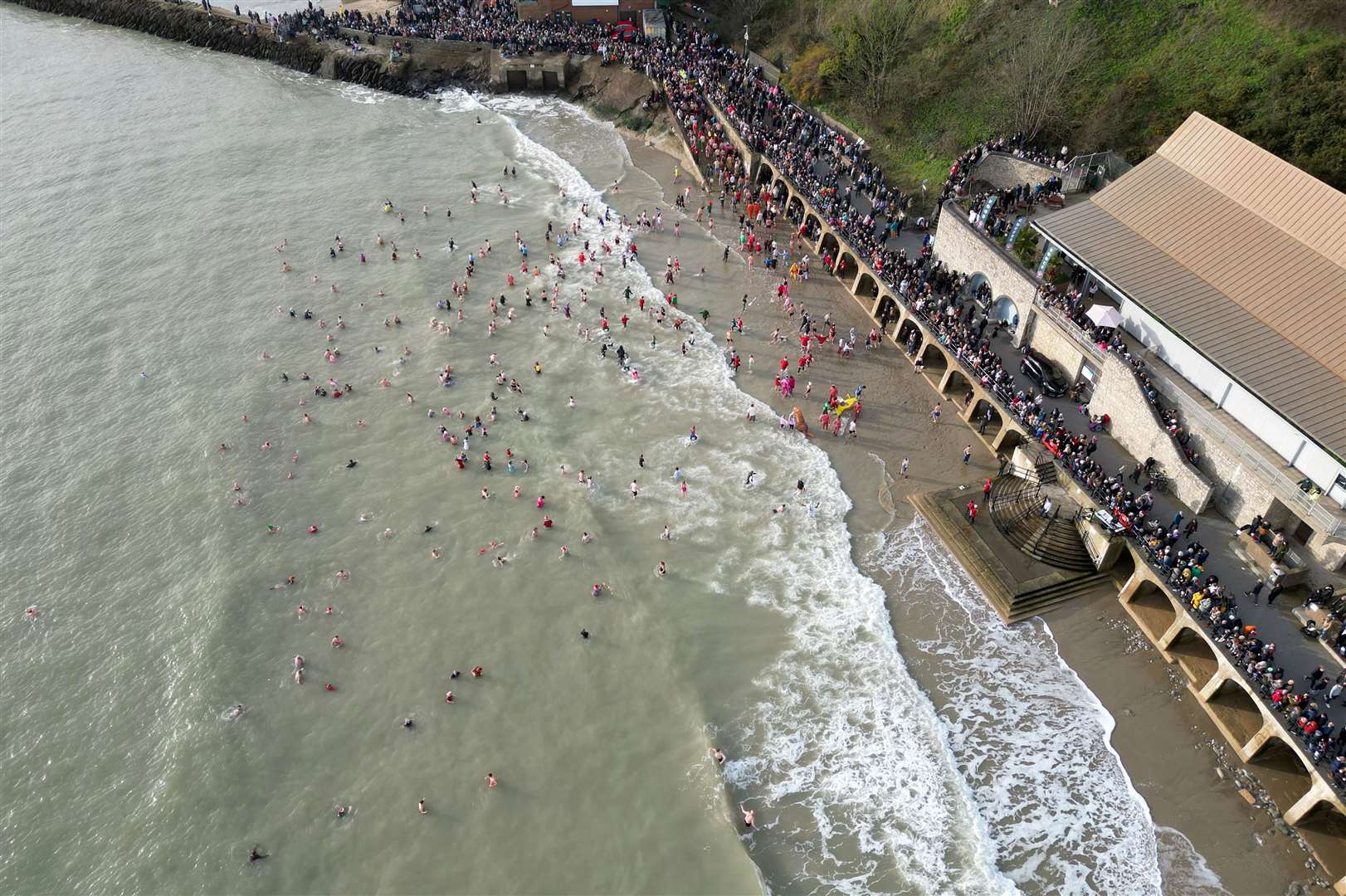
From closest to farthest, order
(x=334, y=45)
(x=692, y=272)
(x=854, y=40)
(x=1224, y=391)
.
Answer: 1. (x=1224, y=391)
2. (x=692, y=272)
3. (x=854, y=40)
4. (x=334, y=45)

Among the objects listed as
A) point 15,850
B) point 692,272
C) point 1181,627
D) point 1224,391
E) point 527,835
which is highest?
point 1224,391

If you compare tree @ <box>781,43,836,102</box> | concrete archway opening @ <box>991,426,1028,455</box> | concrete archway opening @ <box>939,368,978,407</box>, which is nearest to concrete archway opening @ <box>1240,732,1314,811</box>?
concrete archway opening @ <box>991,426,1028,455</box>

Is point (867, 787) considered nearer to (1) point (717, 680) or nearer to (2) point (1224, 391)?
(1) point (717, 680)

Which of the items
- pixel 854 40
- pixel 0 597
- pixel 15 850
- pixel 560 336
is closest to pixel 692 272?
pixel 560 336

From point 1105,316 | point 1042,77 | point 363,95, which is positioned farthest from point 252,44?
point 1105,316

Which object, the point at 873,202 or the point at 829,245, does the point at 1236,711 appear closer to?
the point at 829,245

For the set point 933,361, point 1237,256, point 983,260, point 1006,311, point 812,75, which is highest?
point 812,75

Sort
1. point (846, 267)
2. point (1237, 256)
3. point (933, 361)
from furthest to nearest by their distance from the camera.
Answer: point (846, 267)
point (933, 361)
point (1237, 256)
